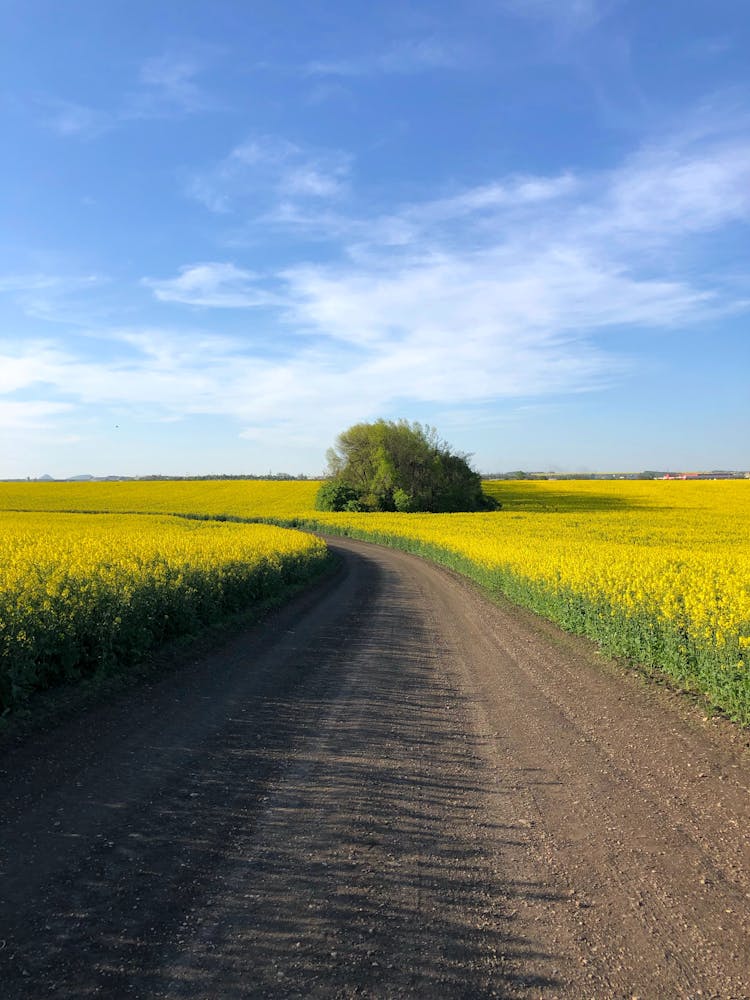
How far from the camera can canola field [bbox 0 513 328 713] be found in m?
8.31

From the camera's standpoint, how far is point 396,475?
227ft

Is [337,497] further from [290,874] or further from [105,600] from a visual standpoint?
[290,874]

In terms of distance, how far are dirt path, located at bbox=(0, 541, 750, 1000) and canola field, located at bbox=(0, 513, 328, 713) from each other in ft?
3.73

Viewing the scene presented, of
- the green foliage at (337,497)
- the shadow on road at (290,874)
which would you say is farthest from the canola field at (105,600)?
the green foliage at (337,497)

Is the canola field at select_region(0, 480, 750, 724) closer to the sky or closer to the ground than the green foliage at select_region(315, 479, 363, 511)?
closer to the ground

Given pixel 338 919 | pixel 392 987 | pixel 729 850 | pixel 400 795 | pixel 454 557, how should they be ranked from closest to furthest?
pixel 392 987 < pixel 338 919 < pixel 729 850 < pixel 400 795 < pixel 454 557

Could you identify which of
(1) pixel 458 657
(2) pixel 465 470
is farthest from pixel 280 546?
(2) pixel 465 470

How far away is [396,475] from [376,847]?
64.5m

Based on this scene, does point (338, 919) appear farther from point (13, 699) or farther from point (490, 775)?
point (13, 699)

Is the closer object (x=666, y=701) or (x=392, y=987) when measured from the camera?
(x=392, y=987)

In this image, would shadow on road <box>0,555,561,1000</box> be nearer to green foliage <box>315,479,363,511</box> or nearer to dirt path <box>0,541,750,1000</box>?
dirt path <box>0,541,750,1000</box>

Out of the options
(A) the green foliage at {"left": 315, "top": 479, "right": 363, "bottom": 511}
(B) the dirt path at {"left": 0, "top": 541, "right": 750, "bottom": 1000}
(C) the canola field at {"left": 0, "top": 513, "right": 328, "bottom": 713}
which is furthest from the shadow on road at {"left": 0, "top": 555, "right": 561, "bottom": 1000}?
(A) the green foliage at {"left": 315, "top": 479, "right": 363, "bottom": 511}

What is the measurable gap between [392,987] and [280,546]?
21360 millimetres

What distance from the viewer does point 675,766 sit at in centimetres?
645
